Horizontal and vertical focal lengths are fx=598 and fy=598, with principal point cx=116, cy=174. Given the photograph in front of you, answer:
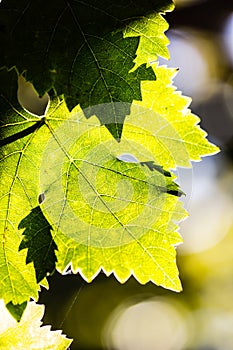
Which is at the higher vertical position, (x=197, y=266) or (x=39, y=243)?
(x=39, y=243)

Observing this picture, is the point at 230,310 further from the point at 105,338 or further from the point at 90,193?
the point at 90,193

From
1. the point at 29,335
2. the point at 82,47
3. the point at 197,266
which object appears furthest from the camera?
the point at 197,266

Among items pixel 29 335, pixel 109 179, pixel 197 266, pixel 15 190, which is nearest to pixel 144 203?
pixel 109 179

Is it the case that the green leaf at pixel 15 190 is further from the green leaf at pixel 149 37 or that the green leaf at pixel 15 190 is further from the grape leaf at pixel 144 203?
the green leaf at pixel 149 37

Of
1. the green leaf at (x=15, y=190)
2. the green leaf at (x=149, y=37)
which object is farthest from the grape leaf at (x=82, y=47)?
the green leaf at (x=15, y=190)

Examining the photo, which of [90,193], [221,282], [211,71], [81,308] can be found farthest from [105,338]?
[90,193]

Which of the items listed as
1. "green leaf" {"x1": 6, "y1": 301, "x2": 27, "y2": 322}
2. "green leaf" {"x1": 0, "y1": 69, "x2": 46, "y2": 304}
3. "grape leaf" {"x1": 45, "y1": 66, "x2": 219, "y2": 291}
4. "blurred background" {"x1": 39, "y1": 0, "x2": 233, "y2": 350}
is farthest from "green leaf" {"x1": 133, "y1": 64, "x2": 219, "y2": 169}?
"blurred background" {"x1": 39, "y1": 0, "x2": 233, "y2": 350}

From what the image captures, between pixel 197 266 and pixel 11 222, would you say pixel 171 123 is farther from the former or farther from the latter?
pixel 197 266
